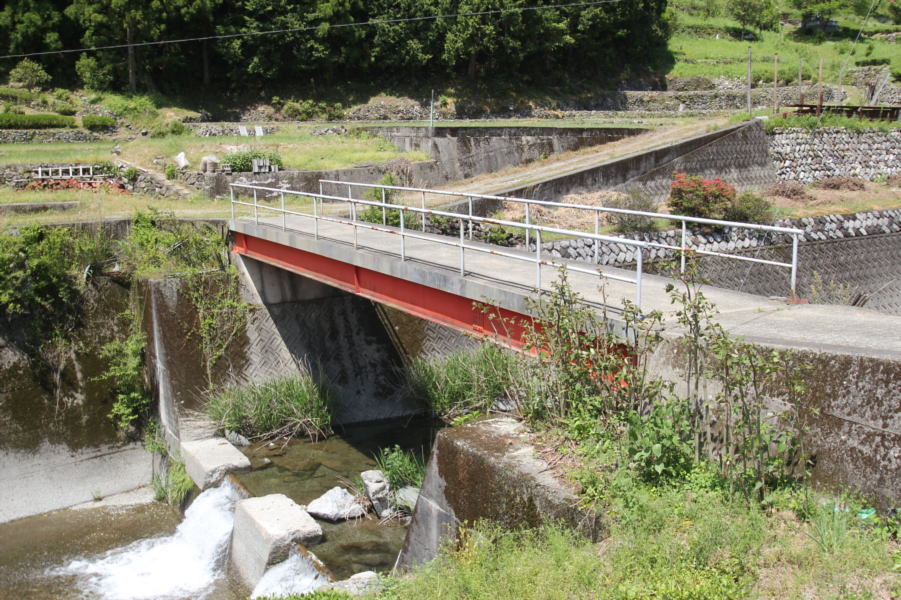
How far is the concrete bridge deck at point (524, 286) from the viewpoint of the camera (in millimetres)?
7224

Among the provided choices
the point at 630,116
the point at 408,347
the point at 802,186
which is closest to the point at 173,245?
the point at 408,347

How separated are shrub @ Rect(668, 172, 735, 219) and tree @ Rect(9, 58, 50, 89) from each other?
2806 cm

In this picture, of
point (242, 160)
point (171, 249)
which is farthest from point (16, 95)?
point (171, 249)

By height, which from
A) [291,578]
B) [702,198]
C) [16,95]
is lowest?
[291,578]

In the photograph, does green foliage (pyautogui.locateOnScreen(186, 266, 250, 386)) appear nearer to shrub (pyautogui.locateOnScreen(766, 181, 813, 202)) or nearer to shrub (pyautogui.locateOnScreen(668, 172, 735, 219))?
shrub (pyautogui.locateOnScreen(668, 172, 735, 219))

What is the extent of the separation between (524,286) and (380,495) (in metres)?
4.75

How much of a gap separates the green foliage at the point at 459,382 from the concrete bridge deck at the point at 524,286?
2.81m

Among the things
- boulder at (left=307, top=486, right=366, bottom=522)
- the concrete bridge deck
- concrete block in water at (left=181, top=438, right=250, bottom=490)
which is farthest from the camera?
concrete block in water at (left=181, top=438, right=250, bottom=490)

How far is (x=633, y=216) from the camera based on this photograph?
73.9ft

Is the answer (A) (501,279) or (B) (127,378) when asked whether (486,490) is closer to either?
(A) (501,279)

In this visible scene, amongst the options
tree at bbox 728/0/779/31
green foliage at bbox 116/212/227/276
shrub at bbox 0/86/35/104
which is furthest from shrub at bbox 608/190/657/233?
tree at bbox 728/0/779/31

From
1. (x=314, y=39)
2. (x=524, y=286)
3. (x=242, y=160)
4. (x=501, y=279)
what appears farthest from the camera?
(x=314, y=39)

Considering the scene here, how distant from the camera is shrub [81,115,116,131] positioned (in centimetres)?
3147

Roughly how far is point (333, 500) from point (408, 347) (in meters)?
5.54
